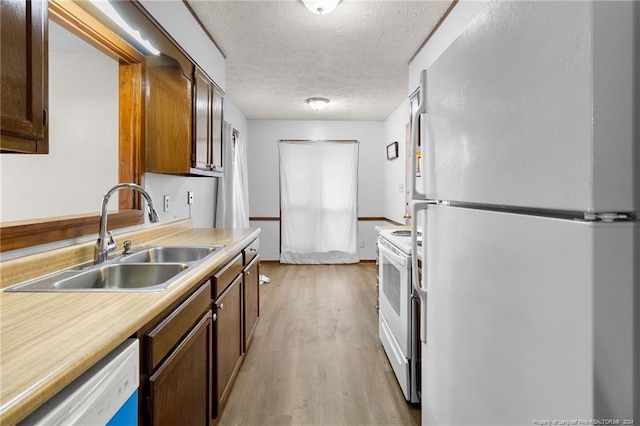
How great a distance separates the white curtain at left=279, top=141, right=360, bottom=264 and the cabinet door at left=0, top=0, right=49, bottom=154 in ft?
15.8

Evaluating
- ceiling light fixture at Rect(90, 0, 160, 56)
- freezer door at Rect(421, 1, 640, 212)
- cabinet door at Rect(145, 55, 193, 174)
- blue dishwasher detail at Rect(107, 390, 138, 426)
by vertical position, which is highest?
ceiling light fixture at Rect(90, 0, 160, 56)

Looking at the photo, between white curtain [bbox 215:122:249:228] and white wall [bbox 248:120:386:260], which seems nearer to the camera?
white curtain [bbox 215:122:249:228]

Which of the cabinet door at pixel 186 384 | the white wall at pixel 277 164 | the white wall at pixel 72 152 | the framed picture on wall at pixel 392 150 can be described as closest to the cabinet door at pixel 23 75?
the cabinet door at pixel 186 384

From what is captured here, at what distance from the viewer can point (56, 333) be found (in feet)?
2.63

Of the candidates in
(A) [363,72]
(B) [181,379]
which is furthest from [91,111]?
(A) [363,72]

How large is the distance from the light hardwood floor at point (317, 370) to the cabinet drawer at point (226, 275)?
0.71 metres

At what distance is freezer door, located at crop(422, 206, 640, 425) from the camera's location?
1.73 feet

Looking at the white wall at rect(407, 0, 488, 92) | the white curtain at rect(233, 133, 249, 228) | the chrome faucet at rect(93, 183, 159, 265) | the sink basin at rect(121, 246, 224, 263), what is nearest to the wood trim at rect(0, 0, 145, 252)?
the chrome faucet at rect(93, 183, 159, 265)

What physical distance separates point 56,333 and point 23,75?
70 centimetres

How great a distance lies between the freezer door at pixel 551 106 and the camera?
517 mm

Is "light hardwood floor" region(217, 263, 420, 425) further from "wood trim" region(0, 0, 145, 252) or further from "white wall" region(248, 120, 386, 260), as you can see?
"white wall" region(248, 120, 386, 260)

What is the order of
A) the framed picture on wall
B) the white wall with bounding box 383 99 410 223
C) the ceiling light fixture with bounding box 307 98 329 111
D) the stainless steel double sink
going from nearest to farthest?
the stainless steel double sink → the ceiling light fixture with bounding box 307 98 329 111 → the white wall with bounding box 383 99 410 223 → the framed picture on wall

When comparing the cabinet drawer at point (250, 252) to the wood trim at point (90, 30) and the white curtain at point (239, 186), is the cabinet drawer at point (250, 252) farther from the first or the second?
the white curtain at point (239, 186)

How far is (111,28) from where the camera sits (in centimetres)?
182
